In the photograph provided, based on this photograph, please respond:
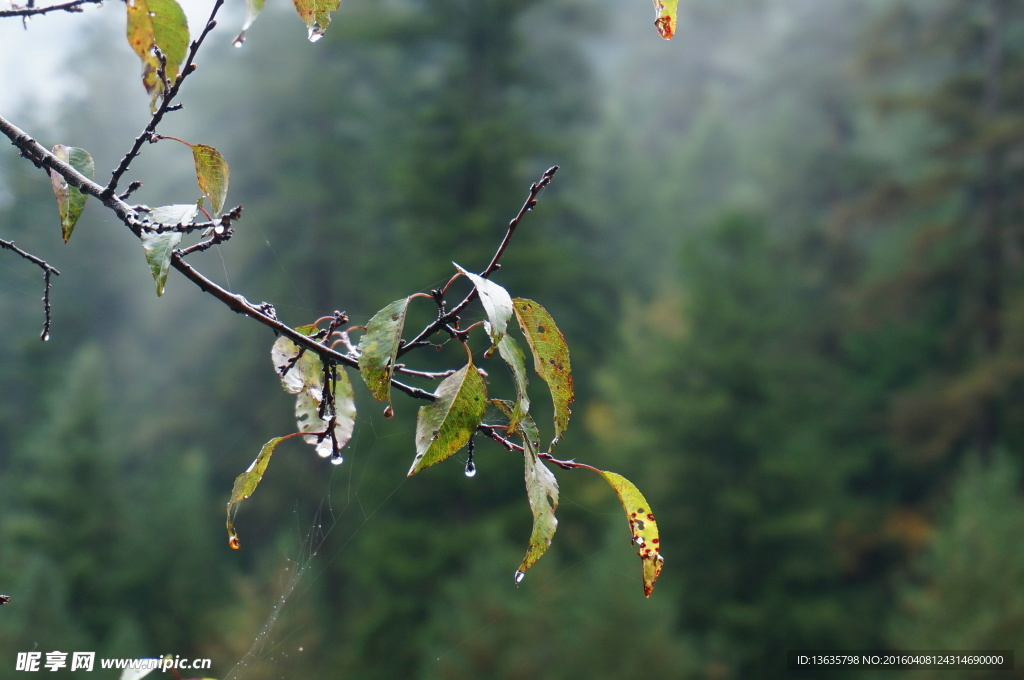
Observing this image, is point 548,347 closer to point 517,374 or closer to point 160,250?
point 517,374

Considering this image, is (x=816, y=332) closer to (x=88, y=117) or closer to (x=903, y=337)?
(x=903, y=337)

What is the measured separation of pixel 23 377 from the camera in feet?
31.3

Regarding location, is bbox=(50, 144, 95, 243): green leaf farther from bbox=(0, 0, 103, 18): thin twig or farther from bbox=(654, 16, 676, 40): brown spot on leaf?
bbox=(654, 16, 676, 40): brown spot on leaf

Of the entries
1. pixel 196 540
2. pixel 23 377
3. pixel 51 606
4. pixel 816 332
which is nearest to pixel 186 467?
pixel 196 540

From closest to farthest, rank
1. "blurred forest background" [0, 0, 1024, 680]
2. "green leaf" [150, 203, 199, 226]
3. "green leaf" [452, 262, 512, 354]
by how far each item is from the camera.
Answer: "green leaf" [452, 262, 512, 354]
"green leaf" [150, 203, 199, 226]
"blurred forest background" [0, 0, 1024, 680]

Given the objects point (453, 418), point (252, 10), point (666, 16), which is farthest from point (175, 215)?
point (666, 16)

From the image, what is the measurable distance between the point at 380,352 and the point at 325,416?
294 mm

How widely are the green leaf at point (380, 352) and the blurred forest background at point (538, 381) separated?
5.27 meters

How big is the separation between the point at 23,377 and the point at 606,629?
797cm

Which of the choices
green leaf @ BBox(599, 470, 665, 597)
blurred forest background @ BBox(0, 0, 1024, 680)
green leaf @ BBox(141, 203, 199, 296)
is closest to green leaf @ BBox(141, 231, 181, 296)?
green leaf @ BBox(141, 203, 199, 296)

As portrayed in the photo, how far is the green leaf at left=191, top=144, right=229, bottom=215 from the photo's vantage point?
2.30ft

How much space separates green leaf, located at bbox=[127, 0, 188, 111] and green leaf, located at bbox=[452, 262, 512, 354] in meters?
0.31

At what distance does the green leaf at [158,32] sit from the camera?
58cm

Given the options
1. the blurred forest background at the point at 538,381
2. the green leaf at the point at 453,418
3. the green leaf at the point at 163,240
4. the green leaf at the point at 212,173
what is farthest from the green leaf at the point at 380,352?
the blurred forest background at the point at 538,381
